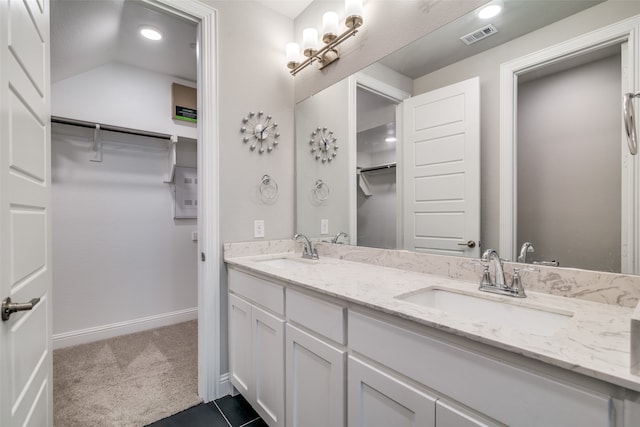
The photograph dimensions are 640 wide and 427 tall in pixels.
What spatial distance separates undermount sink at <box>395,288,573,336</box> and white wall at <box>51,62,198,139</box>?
8.76ft

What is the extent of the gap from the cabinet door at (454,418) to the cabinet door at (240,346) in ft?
3.52

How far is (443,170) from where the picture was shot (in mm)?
1356

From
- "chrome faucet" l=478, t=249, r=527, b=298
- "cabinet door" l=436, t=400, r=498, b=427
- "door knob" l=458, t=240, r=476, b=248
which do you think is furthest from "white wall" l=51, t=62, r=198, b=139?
"cabinet door" l=436, t=400, r=498, b=427

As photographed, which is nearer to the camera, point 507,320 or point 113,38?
point 507,320

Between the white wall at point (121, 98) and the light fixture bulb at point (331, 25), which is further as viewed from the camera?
the white wall at point (121, 98)

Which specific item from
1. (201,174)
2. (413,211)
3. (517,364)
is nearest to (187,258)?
(201,174)

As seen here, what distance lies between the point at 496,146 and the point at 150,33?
2.40m

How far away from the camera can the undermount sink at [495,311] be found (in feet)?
2.89

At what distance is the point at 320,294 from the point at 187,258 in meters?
2.28

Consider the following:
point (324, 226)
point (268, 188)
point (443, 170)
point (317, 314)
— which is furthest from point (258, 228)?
point (443, 170)

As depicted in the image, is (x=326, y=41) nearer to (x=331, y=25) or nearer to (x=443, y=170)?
(x=331, y=25)

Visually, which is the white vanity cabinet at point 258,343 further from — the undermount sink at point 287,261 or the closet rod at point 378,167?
the closet rod at point 378,167

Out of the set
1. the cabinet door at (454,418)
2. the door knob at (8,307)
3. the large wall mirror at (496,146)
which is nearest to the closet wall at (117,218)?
the large wall mirror at (496,146)

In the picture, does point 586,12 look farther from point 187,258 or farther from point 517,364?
point 187,258
